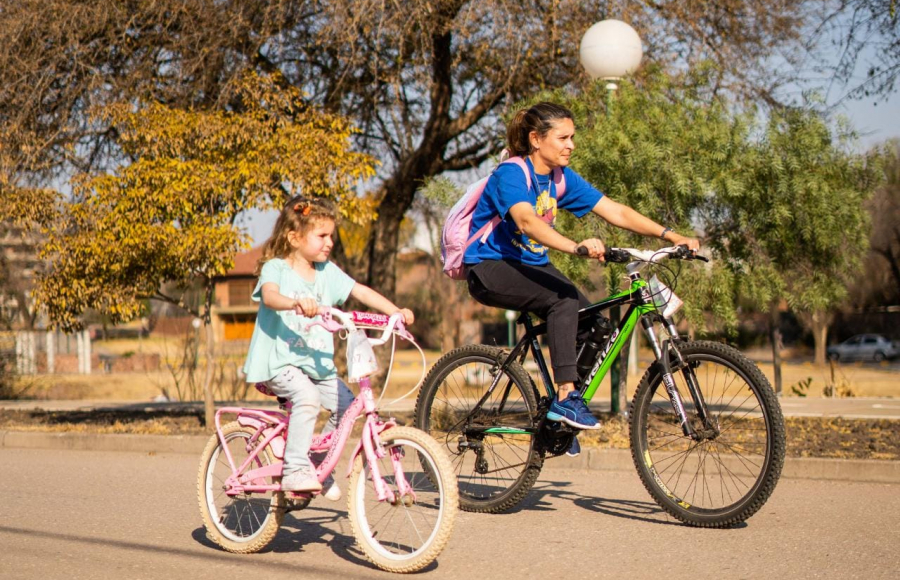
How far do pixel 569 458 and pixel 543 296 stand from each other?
3041 millimetres

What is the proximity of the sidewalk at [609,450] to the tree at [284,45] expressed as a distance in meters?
3.39

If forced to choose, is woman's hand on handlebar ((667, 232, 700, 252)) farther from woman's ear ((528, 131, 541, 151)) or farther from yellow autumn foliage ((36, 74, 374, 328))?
yellow autumn foliage ((36, 74, 374, 328))

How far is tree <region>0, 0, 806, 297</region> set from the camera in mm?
12250

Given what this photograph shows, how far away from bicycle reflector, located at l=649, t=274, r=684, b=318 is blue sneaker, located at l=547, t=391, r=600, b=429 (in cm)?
61

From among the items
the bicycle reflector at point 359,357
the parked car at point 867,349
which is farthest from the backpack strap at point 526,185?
the parked car at point 867,349

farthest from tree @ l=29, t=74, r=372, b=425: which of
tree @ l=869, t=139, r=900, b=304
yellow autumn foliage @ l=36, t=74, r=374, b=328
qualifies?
tree @ l=869, t=139, r=900, b=304

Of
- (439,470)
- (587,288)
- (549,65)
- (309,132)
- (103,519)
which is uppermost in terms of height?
(549,65)

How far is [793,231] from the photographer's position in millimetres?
10305

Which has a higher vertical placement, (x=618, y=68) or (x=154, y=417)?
(x=618, y=68)

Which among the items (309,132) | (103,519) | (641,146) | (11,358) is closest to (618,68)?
(641,146)

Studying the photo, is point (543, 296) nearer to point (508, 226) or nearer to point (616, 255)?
point (508, 226)

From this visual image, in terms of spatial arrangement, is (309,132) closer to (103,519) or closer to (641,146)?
(641,146)

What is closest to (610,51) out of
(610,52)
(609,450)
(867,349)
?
(610,52)

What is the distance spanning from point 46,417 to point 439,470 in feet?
35.2
